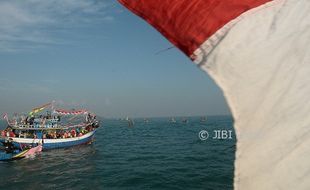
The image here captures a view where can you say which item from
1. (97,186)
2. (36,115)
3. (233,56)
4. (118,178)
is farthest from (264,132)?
(36,115)

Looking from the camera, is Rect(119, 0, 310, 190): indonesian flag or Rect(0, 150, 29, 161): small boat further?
Rect(0, 150, 29, 161): small boat

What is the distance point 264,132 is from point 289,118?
19 cm

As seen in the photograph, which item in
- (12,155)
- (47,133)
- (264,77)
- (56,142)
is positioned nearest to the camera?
(264,77)

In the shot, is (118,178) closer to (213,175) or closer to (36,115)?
(213,175)

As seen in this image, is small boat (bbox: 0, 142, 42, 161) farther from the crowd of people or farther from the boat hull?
the crowd of people

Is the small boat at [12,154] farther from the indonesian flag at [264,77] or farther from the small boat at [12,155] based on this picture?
the indonesian flag at [264,77]

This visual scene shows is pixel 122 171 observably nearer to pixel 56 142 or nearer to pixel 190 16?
pixel 56 142

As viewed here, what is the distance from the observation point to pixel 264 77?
2.27m

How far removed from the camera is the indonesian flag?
7.17 feet

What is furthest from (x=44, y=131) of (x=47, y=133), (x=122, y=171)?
(x=122, y=171)

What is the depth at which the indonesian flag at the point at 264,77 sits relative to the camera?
2186 millimetres

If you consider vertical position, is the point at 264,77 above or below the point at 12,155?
above

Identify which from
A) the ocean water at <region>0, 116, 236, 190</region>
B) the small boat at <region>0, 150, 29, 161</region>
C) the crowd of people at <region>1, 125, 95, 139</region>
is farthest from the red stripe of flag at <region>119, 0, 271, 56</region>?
the crowd of people at <region>1, 125, 95, 139</region>

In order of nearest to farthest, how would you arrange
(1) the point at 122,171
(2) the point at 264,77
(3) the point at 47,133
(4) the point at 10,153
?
(2) the point at 264,77 < (1) the point at 122,171 < (4) the point at 10,153 < (3) the point at 47,133
